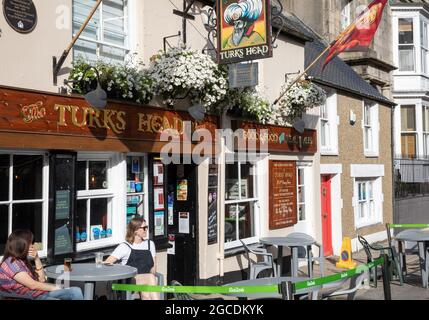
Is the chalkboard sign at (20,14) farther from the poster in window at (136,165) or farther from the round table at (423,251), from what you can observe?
the round table at (423,251)

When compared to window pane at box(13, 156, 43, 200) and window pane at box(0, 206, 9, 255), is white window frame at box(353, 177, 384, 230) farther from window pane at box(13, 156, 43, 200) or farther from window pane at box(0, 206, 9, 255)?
window pane at box(0, 206, 9, 255)

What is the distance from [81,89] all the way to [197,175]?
2717mm

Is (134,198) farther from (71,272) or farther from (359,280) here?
(359,280)

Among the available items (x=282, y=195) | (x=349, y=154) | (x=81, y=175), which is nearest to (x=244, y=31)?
(x=81, y=175)

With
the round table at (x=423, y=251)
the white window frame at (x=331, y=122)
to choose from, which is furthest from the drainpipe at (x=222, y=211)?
the white window frame at (x=331, y=122)

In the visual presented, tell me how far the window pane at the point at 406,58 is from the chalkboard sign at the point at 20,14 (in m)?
16.4

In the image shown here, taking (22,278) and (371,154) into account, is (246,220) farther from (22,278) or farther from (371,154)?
(371,154)

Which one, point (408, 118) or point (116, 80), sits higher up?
point (408, 118)

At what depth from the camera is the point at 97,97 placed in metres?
6.15

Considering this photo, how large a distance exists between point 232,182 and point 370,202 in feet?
24.2

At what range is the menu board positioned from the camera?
10195 millimetres

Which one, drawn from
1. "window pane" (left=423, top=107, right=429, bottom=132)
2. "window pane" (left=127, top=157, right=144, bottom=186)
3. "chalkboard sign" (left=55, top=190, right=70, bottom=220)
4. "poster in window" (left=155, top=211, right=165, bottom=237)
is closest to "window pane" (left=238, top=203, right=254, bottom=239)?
"poster in window" (left=155, top=211, right=165, bottom=237)

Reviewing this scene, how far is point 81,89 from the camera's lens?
6.38 meters
